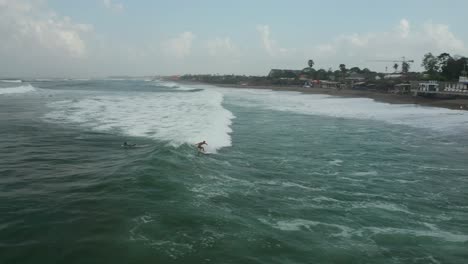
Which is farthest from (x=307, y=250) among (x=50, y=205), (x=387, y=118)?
(x=387, y=118)

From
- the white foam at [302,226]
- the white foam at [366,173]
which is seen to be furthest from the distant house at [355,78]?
the white foam at [302,226]

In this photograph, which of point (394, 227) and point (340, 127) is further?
point (340, 127)

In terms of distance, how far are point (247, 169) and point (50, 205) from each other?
6.50 meters

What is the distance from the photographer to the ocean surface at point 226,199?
24.3 feet

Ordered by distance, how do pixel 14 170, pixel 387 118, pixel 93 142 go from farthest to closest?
pixel 387 118 < pixel 93 142 < pixel 14 170

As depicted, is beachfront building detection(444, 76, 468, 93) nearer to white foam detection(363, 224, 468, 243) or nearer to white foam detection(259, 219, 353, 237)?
white foam detection(363, 224, 468, 243)

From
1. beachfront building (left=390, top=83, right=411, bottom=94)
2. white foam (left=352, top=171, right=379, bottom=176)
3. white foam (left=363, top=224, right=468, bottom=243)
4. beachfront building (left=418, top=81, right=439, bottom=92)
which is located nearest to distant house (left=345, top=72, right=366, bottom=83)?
beachfront building (left=390, top=83, right=411, bottom=94)

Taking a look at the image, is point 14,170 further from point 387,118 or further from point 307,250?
point 387,118

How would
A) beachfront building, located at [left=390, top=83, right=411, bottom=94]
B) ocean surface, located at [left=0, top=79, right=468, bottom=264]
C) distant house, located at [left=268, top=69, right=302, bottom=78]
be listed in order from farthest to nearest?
distant house, located at [left=268, top=69, right=302, bottom=78]
beachfront building, located at [left=390, top=83, right=411, bottom=94]
ocean surface, located at [left=0, top=79, right=468, bottom=264]

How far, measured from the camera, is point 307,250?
24.8ft

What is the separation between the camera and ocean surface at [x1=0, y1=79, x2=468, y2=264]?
24.3 ft

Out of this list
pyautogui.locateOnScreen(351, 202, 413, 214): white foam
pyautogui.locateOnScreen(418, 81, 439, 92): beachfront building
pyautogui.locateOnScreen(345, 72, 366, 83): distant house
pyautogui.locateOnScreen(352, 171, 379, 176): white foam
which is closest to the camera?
pyautogui.locateOnScreen(351, 202, 413, 214): white foam

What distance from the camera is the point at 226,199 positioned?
400 inches

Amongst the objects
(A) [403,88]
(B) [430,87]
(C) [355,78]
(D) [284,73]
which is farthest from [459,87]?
(D) [284,73]
